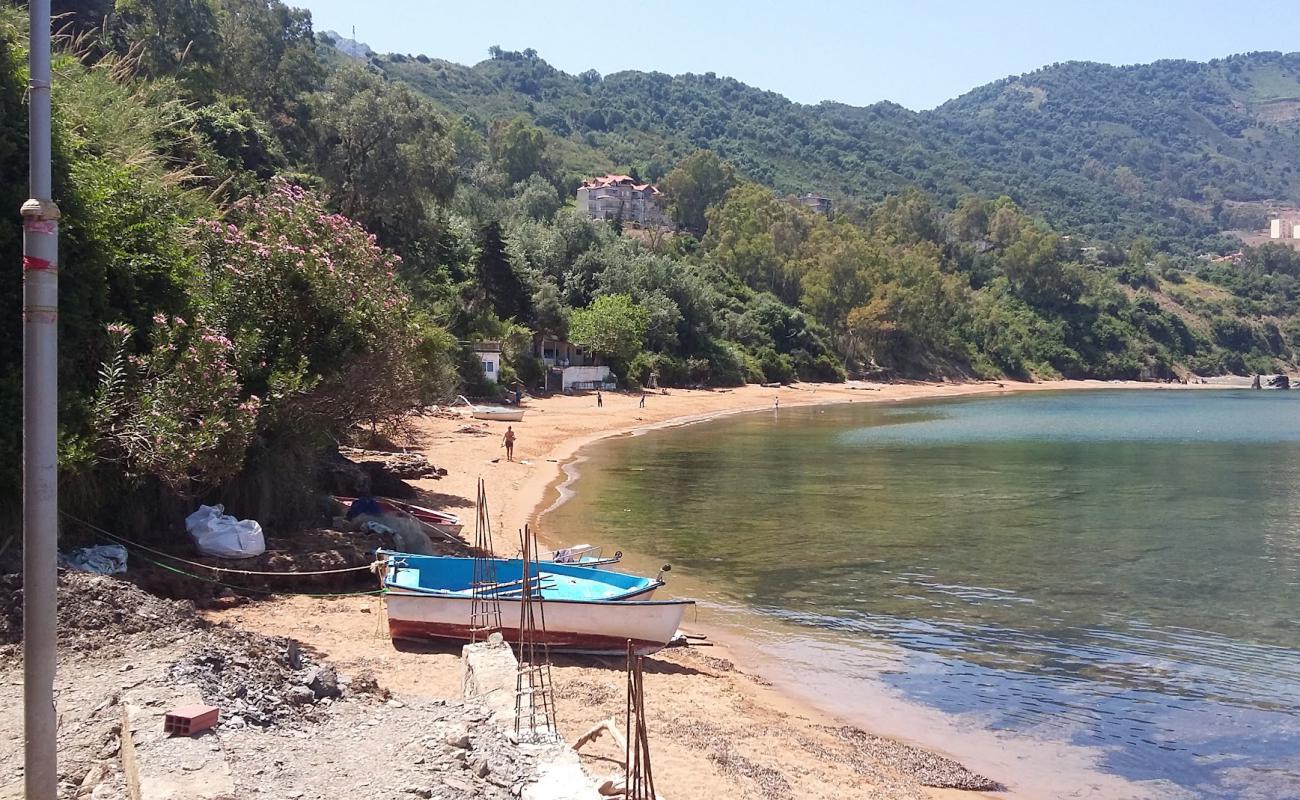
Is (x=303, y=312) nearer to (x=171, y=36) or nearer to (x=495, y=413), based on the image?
(x=495, y=413)

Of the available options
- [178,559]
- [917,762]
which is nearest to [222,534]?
[178,559]

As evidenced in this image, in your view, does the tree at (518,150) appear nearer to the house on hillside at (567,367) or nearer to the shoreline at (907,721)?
the house on hillside at (567,367)

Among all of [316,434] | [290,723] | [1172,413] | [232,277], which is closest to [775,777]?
[290,723]

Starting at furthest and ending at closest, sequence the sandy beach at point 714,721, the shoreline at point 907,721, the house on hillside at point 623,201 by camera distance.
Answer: the house on hillside at point 623,201, the shoreline at point 907,721, the sandy beach at point 714,721

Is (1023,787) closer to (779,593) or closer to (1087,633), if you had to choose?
(1087,633)

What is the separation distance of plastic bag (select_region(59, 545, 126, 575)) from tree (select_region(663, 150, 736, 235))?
4558 inches

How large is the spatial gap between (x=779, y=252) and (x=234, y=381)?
315 ft

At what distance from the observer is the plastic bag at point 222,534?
14734 millimetres

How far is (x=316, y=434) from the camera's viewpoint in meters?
17.8

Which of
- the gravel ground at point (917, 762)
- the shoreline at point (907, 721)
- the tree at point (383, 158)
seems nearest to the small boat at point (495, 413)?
the tree at point (383, 158)

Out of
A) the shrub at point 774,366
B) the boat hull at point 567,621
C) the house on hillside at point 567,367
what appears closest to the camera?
the boat hull at point 567,621

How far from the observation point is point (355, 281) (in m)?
18.2

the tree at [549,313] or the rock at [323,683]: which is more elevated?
the tree at [549,313]

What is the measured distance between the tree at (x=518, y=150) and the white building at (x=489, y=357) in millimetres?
73714
